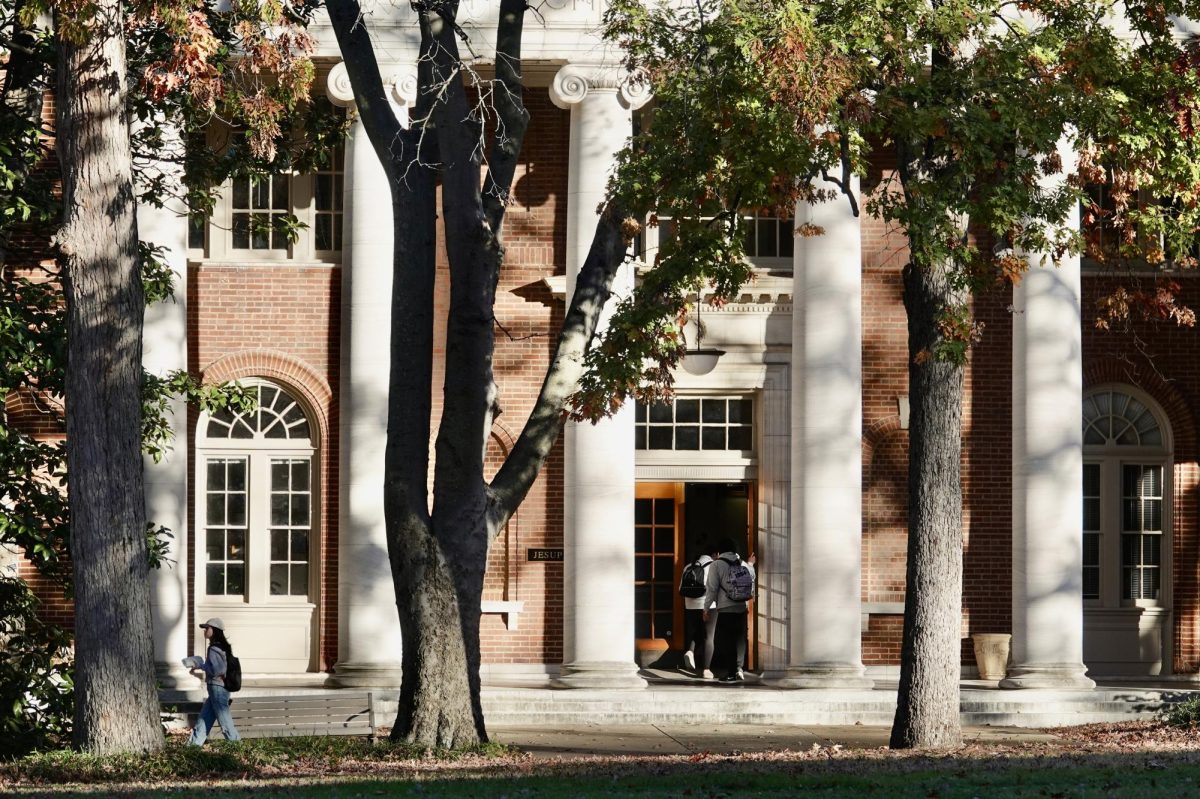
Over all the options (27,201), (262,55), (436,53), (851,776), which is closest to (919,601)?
(851,776)

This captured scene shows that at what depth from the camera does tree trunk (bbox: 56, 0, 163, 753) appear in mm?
13773

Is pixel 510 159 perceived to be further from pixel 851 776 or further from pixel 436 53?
Result: pixel 851 776

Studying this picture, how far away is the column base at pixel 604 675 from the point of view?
21453 millimetres

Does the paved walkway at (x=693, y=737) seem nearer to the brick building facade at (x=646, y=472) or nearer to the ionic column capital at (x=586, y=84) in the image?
the brick building facade at (x=646, y=472)

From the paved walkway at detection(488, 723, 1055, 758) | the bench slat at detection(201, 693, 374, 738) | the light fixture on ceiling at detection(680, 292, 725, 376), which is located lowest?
the paved walkway at detection(488, 723, 1055, 758)

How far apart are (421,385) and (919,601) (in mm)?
4765

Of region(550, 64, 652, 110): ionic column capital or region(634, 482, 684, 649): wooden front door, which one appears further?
region(634, 482, 684, 649): wooden front door

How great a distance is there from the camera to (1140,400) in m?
24.3

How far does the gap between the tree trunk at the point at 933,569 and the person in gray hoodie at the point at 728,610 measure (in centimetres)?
611

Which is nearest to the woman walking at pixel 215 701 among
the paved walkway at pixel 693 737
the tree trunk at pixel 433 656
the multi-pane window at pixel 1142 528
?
the tree trunk at pixel 433 656

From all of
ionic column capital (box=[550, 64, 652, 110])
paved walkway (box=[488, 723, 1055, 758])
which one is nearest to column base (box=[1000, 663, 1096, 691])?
paved walkway (box=[488, 723, 1055, 758])

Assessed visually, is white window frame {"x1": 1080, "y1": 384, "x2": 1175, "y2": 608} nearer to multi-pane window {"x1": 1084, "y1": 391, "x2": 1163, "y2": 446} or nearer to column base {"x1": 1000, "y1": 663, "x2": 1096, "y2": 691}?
multi-pane window {"x1": 1084, "y1": 391, "x2": 1163, "y2": 446}

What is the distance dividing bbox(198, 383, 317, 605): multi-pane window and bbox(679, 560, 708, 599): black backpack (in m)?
4.53

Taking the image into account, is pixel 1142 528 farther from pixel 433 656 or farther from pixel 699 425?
pixel 433 656
